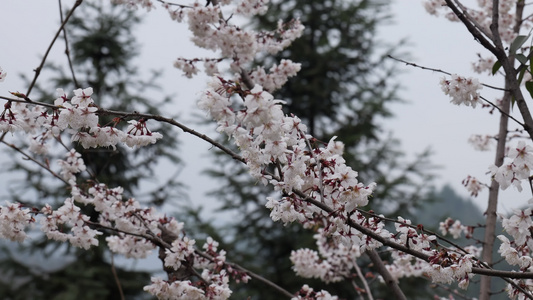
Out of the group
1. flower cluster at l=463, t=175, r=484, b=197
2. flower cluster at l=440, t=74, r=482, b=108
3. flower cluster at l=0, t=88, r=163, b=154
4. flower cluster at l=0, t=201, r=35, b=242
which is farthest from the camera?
flower cluster at l=463, t=175, r=484, b=197

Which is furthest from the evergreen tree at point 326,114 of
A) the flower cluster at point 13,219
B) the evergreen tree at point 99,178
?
the flower cluster at point 13,219

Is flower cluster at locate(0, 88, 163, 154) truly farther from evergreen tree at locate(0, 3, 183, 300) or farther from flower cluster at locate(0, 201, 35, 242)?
evergreen tree at locate(0, 3, 183, 300)

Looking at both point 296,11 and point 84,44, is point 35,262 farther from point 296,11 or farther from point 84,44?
point 296,11

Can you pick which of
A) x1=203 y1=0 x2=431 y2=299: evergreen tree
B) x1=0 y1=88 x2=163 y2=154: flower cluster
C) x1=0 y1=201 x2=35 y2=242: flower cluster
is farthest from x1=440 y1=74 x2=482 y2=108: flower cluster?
x1=203 y1=0 x2=431 y2=299: evergreen tree

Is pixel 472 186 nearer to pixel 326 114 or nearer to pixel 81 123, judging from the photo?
pixel 81 123

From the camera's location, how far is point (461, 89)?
146 centimetres

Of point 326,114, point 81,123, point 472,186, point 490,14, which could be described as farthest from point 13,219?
point 326,114

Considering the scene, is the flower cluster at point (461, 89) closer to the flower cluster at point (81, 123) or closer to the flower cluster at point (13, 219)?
the flower cluster at point (81, 123)

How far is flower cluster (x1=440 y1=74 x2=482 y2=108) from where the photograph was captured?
4.75 feet

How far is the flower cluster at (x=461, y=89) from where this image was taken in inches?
56.9

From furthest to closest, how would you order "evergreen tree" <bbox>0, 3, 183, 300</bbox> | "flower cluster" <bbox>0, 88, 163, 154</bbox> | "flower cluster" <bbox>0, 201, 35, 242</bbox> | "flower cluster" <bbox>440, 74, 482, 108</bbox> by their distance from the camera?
1. "evergreen tree" <bbox>0, 3, 183, 300</bbox>
2. "flower cluster" <bbox>0, 201, 35, 242</bbox>
3. "flower cluster" <bbox>440, 74, 482, 108</bbox>
4. "flower cluster" <bbox>0, 88, 163, 154</bbox>

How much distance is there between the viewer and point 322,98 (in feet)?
25.1

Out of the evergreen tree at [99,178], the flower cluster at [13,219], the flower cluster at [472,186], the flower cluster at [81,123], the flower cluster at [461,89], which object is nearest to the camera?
the flower cluster at [81,123]

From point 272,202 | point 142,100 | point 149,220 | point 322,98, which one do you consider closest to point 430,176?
point 322,98
